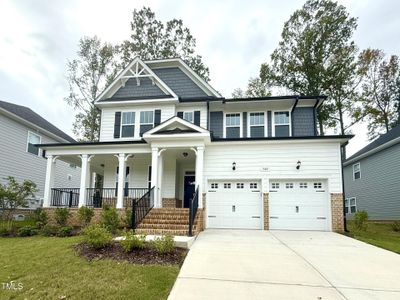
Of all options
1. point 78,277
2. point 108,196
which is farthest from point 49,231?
point 78,277

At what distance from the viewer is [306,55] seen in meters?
23.6

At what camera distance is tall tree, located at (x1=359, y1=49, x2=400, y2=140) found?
24.7 meters

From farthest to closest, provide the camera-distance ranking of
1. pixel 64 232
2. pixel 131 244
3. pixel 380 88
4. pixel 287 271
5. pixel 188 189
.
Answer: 1. pixel 380 88
2. pixel 188 189
3. pixel 64 232
4. pixel 131 244
5. pixel 287 271

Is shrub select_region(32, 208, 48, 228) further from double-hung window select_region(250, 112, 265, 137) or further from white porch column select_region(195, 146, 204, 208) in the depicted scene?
double-hung window select_region(250, 112, 265, 137)

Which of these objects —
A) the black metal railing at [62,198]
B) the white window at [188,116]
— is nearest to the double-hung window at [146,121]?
the white window at [188,116]

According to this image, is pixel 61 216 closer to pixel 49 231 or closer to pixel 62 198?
pixel 49 231

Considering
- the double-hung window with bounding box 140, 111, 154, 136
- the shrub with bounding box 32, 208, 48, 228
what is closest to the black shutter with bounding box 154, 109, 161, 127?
the double-hung window with bounding box 140, 111, 154, 136

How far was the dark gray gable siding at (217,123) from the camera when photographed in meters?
A: 15.6

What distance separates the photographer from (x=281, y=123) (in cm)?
1538

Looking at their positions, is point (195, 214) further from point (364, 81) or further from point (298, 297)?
point (364, 81)

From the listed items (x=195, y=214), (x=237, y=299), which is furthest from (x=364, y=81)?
(x=237, y=299)

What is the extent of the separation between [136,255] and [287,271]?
138 inches

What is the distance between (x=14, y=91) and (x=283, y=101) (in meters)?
22.5

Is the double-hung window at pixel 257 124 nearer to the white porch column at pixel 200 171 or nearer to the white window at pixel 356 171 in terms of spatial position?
the white porch column at pixel 200 171
